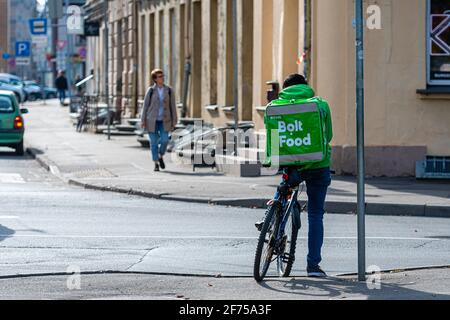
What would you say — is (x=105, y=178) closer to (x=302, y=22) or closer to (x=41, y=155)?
(x=302, y=22)

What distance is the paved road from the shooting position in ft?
40.2

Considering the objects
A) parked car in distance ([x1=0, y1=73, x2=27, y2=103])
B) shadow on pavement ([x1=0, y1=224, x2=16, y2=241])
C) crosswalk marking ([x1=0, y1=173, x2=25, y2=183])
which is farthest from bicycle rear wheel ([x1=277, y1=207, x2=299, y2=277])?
parked car in distance ([x1=0, y1=73, x2=27, y2=103])

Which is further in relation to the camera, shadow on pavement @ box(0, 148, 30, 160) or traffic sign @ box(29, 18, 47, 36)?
traffic sign @ box(29, 18, 47, 36)

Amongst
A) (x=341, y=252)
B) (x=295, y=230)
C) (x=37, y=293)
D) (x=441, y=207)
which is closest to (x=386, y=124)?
(x=441, y=207)

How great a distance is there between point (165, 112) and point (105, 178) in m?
2.14

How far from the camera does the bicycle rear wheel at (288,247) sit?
11086mm

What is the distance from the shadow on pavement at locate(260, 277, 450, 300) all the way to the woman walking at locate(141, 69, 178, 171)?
1327 centimetres

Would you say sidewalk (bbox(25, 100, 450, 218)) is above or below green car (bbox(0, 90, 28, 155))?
below

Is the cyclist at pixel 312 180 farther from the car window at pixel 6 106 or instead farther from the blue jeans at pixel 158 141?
the car window at pixel 6 106

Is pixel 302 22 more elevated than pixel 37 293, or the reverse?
pixel 302 22

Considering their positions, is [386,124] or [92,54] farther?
Answer: [92,54]

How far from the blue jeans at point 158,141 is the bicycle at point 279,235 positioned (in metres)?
12.7

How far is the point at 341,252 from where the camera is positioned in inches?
521

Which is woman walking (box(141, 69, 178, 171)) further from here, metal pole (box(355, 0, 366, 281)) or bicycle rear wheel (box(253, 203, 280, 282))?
metal pole (box(355, 0, 366, 281))
